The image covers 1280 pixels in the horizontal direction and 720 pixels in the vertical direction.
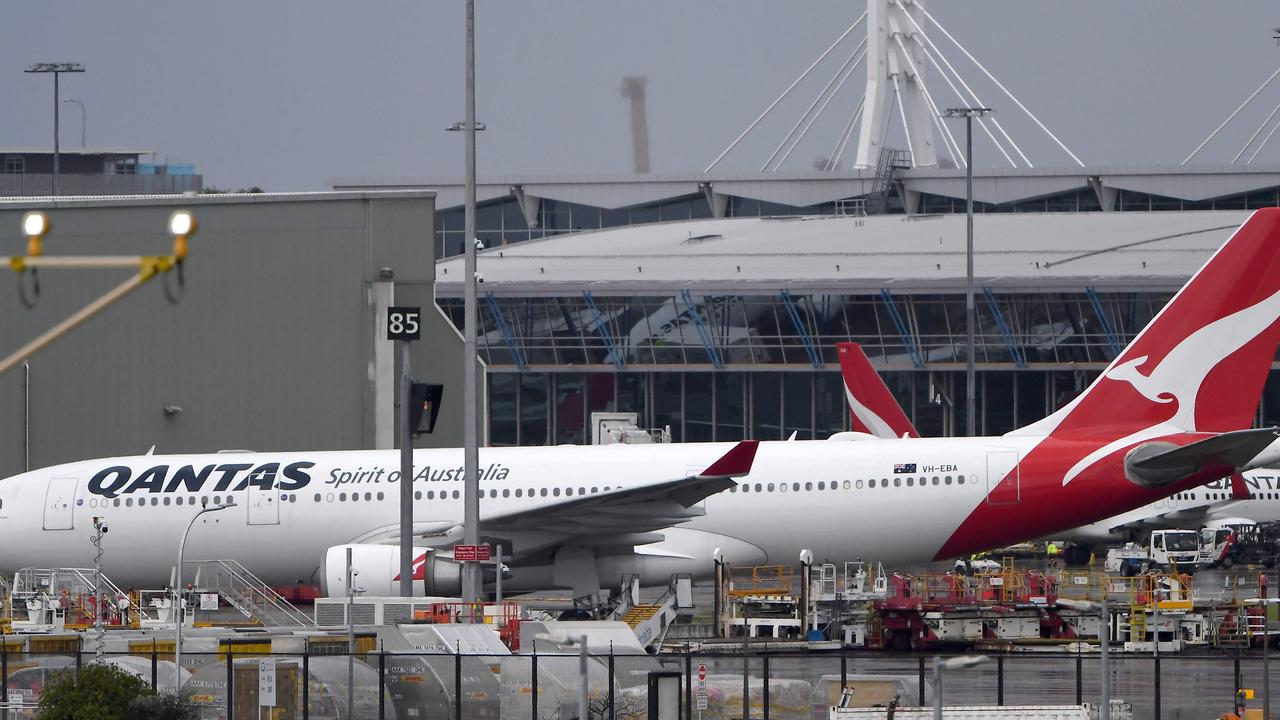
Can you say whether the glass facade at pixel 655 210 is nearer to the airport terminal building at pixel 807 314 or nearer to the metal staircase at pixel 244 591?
the airport terminal building at pixel 807 314

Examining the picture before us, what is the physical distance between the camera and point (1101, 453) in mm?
30375

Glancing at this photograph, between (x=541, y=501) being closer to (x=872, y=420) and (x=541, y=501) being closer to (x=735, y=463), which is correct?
(x=735, y=463)

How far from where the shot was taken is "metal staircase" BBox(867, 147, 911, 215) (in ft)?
285

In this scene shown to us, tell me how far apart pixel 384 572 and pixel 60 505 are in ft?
23.4

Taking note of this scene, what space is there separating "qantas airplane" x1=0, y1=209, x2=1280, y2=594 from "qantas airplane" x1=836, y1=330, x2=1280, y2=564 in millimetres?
15386

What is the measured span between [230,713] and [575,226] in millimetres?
71779

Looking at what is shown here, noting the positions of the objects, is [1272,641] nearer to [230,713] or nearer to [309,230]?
[230,713]

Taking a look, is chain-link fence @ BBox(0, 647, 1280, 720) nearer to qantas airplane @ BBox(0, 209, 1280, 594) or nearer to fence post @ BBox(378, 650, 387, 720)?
fence post @ BBox(378, 650, 387, 720)

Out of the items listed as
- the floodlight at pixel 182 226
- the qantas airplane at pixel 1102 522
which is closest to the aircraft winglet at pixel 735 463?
the qantas airplane at pixel 1102 522

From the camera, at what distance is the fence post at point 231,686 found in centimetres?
2139

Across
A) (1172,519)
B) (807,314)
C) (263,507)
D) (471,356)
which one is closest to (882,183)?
(807,314)

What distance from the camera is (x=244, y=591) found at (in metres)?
31.4

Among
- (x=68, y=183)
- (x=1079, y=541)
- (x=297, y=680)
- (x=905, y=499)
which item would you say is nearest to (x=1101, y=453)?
(x=905, y=499)

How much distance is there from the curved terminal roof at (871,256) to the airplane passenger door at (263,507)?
3809 centimetres
